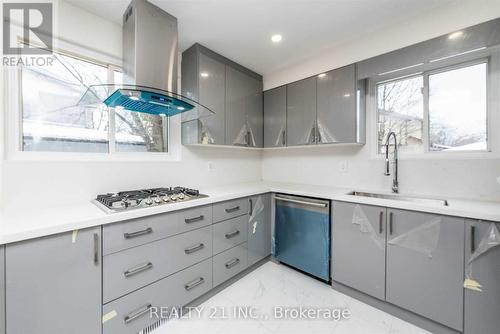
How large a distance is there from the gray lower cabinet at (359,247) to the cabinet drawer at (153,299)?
1.15 metres

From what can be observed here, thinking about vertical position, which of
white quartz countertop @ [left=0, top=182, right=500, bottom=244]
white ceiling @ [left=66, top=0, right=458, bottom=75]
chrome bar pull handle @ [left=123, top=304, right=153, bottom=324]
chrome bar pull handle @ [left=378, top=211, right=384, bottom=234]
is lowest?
chrome bar pull handle @ [left=123, top=304, right=153, bottom=324]

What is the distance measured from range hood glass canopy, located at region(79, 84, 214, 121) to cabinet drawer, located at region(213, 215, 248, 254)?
1.07 m

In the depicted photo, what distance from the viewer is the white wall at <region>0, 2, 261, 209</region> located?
4.17ft

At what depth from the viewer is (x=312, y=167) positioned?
8.33 ft

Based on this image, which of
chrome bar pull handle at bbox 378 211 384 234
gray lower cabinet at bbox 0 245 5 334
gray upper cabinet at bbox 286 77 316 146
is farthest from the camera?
gray upper cabinet at bbox 286 77 316 146

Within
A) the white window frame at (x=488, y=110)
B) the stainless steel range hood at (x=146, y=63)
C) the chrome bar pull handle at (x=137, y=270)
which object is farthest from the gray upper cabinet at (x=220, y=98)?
the white window frame at (x=488, y=110)

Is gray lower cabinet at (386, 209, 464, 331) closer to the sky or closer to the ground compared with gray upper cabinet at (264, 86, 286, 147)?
closer to the ground

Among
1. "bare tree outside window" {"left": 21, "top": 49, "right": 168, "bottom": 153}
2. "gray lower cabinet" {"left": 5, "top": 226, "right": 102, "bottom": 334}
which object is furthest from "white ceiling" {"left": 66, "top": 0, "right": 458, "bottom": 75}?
"gray lower cabinet" {"left": 5, "top": 226, "right": 102, "bottom": 334}

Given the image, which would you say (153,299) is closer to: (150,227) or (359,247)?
(150,227)

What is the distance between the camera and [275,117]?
255cm

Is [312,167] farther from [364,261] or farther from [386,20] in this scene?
[386,20]

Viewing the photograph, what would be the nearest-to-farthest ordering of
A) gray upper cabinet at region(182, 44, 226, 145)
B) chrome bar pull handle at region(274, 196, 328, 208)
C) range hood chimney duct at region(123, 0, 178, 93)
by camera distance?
range hood chimney duct at region(123, 0, 178, 93), chrome bar pull handle at region(274, 196, 328, 208), gray upper cabinet at region(182, 44, 226, 145)

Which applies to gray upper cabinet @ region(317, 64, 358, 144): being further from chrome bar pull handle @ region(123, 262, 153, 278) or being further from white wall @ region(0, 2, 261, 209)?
chrome bar pull handle @ region(123, 262, 153, 278)

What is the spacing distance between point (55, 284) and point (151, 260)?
1.50 feet
